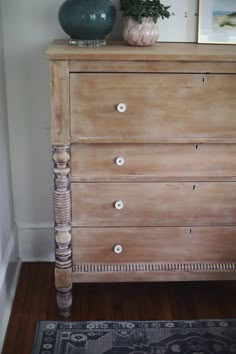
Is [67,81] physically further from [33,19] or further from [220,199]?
[220,199]

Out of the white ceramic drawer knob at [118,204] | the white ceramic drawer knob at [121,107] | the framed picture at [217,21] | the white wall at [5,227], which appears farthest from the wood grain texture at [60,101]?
the framed picture at [217,21]

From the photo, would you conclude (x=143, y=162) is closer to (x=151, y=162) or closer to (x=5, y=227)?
(x=151, y=162)

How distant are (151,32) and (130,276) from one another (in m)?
1.00

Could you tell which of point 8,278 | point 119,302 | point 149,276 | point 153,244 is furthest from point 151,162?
point 8,278

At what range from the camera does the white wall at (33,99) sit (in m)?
2.14

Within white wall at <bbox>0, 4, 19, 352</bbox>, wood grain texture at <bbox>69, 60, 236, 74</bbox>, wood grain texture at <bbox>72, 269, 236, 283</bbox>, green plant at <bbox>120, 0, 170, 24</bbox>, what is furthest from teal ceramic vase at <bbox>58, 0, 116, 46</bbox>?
wood grain texture at <bbox>72, 269, 236, 283</bbox>

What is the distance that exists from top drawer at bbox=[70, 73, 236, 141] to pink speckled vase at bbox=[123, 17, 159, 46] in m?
0.22

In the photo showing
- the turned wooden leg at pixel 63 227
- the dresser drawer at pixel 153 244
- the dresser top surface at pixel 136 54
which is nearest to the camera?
the dresser top surface at pixel 136 54

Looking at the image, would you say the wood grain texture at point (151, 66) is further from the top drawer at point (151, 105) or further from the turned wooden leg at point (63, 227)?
the turned wooden leg at point (63, 227)

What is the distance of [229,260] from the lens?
204cm

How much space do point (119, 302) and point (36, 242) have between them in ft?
1.85

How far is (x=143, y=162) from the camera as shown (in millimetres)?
1876

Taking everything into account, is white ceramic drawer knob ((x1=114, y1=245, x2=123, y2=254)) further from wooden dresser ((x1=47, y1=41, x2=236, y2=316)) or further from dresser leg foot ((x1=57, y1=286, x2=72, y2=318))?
dresser leg foot ((x1=57, y1=286, x2=72, y2=318))

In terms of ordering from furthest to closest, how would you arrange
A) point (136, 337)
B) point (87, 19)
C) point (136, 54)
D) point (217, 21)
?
point (217, 21)
point (136, 337)
point (87, 19)
point (136, 54)
